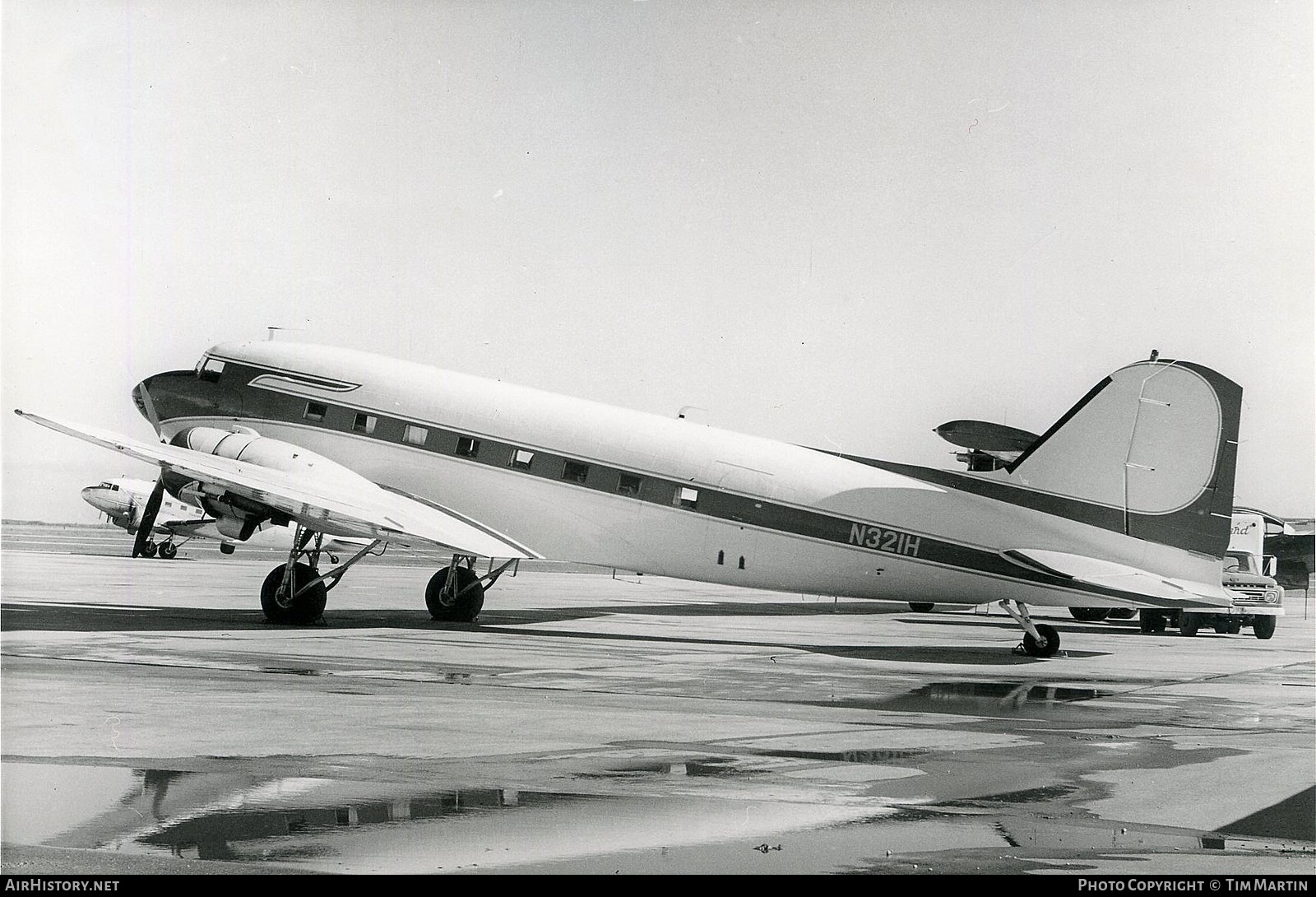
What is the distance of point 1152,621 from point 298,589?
59.7 feet

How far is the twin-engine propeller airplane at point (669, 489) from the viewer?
622 inches

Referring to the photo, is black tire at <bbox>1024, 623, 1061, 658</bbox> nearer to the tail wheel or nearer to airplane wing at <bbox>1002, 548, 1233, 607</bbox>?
airplane wing at <bbox>1002, 548, 1233, 607</bbox>

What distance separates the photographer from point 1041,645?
16.9 m

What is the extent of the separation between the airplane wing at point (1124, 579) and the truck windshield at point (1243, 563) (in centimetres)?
1186

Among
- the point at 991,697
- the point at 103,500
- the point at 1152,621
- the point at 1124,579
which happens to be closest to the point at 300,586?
the point at 991,697

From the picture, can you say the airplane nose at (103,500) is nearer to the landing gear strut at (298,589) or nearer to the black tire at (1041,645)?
the landing gear strut at (298,589)

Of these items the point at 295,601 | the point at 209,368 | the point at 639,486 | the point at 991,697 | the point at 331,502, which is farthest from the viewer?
the point at 209,368

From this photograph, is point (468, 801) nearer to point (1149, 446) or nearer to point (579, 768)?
point (579, 768)

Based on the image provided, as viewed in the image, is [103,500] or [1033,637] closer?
[1033,637]

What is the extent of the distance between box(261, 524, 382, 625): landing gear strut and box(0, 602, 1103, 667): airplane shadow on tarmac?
0.71ft

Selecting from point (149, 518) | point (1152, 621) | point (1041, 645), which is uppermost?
point (1152, 621)

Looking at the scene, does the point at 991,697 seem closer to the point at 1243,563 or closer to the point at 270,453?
the point at 270,453

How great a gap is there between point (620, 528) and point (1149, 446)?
7.31m

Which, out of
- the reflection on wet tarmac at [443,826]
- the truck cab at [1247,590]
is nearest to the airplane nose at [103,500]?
the truck cab at [1247,590]
